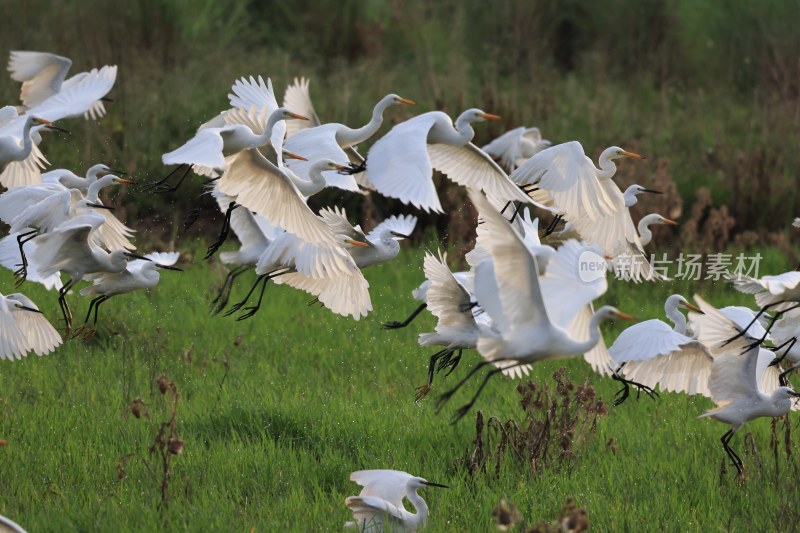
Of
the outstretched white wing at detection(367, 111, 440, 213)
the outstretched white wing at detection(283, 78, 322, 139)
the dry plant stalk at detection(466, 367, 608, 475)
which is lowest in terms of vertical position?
the dry plant stalk at detection(466, 367, 608, 475)

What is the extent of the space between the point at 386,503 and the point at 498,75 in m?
9.78

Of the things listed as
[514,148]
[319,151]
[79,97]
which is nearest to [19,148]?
[79,97]

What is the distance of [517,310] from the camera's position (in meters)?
4.39

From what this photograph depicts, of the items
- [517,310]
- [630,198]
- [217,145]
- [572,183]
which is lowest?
[630,198]

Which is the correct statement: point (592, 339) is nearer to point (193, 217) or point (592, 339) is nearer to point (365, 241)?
point (365, 241)

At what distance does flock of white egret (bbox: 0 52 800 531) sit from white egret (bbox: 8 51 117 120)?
3 centimetres

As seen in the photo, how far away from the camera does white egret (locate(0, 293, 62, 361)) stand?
596 cm

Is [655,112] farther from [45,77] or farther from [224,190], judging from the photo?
[224,190]

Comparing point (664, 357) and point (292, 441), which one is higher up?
point (664, 357)

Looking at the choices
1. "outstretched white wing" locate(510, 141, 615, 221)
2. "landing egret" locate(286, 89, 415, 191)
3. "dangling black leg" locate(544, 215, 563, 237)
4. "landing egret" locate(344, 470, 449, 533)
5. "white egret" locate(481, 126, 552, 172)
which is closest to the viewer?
"landing egret" locate(344, 470, 449, 533)

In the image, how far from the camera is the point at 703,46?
1667 centimetres

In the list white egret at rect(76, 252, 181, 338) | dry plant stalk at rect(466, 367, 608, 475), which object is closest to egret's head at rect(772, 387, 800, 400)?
dry plant stalk at rect(466, 367, 608, 475)

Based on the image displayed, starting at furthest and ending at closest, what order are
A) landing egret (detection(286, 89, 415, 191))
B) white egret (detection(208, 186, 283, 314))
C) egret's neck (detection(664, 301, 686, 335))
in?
1. white egret (detection(208, 186, 283, 314))
2. landing egret (detection(286, 89, 415, 191))
3. egret's neck (detection(664, 301, 686, 335))

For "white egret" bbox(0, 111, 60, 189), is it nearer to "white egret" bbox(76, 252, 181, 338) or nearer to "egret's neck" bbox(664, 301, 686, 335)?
"white egret" bbox(76, 252, 181, 338)
